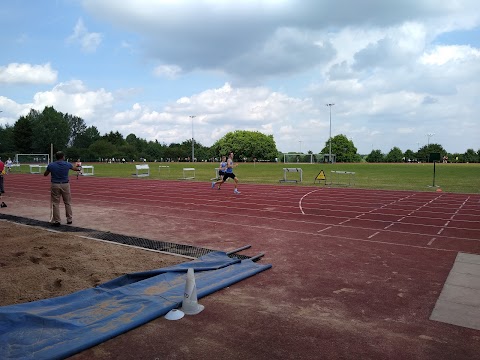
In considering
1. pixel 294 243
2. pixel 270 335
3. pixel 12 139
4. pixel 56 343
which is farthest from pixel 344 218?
pixel 12 139

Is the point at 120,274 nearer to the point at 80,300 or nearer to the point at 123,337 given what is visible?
the point at 80,300

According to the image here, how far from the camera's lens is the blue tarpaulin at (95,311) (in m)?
3.41

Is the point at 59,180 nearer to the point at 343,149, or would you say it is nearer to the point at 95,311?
the point at 95,311

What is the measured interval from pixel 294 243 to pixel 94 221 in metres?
5.50

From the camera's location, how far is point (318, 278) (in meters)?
5.48

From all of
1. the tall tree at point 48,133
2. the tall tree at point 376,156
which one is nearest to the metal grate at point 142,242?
the tall tree at point 48,133

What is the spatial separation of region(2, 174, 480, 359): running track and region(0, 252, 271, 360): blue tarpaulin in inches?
5.4

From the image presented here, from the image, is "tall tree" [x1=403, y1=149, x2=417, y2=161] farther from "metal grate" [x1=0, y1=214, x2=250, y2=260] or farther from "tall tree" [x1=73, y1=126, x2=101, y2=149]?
"metal grate" [x1=0, y1=214, x2=250, y2=260]

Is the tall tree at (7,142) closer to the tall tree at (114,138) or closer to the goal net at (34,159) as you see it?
the tall tree at (114,138)

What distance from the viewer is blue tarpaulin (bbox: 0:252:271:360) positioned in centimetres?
341

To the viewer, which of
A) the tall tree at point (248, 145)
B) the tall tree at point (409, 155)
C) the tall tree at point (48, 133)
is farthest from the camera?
the tall tree at point (248, 145)

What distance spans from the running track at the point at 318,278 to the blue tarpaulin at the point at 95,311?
0.14 meters

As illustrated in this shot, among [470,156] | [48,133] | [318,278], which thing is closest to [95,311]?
[318,278]

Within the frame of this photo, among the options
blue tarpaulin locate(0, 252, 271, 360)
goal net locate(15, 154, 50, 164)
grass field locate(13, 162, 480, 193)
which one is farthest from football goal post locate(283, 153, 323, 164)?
blue tarpaulin locate(0, 252, 271, 360)
